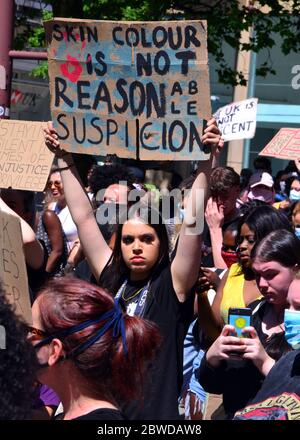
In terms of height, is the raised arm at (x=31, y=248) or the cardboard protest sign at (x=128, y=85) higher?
the cardboard protest sign at (x=128, y=85)

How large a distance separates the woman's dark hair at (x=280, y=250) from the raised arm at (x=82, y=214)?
703 mm

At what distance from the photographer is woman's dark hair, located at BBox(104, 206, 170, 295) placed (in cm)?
412

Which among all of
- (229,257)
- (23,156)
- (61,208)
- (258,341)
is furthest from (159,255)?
(61,208)

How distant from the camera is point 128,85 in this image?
4.53m

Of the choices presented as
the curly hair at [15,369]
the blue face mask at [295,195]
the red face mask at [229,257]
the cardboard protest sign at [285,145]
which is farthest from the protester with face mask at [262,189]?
the curly hair at [15,369]

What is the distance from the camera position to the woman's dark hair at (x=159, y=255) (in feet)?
13.5

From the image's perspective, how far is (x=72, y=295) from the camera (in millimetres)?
2854

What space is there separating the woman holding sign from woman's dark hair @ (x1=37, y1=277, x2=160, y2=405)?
28.1 inches

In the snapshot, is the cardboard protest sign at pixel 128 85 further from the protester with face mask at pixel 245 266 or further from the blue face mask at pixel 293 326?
the blue face mask at pixel 293 326

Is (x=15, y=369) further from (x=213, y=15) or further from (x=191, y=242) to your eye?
(x=213, y=15)

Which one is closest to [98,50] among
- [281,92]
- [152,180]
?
[152,180]
